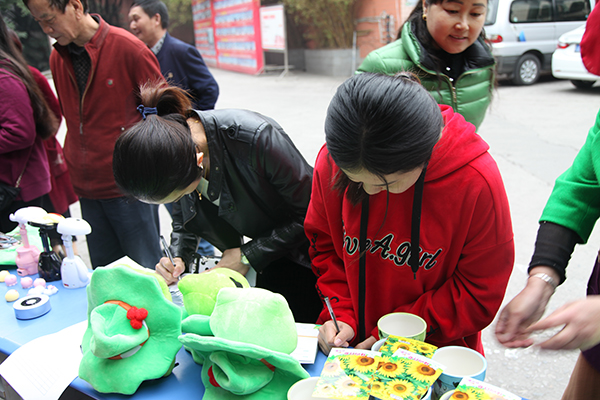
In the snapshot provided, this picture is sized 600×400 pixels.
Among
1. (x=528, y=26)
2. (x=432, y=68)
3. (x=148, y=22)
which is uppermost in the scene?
(x=528, y=26)

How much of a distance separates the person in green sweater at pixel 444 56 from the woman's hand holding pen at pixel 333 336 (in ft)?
3.62

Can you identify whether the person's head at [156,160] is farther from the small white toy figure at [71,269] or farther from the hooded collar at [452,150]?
the hooded collar at [452,150]

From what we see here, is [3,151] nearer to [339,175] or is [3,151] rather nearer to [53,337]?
[53,337]

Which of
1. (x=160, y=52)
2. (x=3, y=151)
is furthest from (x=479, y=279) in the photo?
(x=160, y=52)

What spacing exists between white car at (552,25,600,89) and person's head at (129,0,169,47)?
22.7 ft

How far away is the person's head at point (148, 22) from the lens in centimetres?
335

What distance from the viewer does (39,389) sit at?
3.72ft

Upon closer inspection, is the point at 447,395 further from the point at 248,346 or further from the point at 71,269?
the point at 71,269

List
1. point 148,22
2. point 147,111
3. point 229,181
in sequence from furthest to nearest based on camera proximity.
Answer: point 148,22 < point 229,181 < point 147,111

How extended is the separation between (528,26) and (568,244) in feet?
28.9

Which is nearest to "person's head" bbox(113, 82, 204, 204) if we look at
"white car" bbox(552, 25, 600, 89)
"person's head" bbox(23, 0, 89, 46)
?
"person's head" bbox(23, 0, 89, 46)

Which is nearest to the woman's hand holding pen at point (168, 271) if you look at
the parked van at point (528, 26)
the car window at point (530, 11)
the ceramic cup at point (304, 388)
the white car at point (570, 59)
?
the ceramic cup at point (304, 388)

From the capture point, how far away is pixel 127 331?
3.62ft

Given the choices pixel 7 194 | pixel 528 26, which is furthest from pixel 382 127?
pixel 528 26
